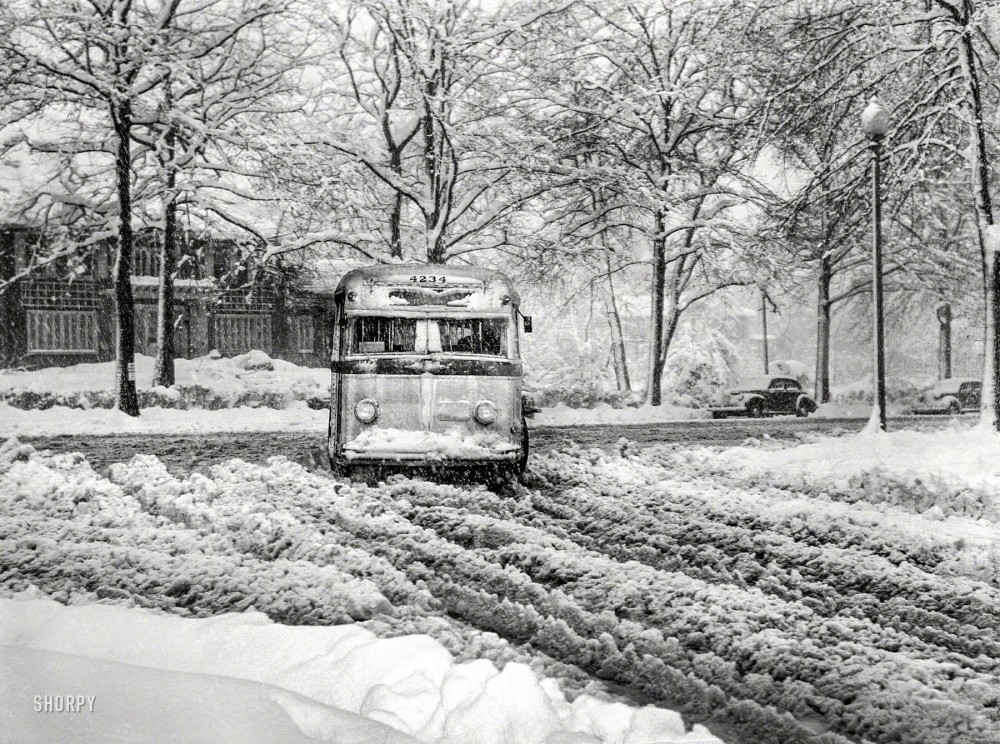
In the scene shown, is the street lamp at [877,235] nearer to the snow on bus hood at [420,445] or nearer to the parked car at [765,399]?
the snow on bus hood at [420,445]

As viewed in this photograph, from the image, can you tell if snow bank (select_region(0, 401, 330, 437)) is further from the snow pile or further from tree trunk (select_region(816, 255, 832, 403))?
tree trunk (select_region(816, 255, 832, 403))

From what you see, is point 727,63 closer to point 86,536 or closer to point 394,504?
point 394,504

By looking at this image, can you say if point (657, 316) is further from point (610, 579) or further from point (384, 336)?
point (610, 579)

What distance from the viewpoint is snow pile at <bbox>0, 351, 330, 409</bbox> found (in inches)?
806

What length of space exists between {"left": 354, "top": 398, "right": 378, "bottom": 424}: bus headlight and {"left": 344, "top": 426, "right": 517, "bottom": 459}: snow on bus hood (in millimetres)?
130

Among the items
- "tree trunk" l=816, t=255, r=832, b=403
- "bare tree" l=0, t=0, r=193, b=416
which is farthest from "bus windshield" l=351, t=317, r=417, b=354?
"tree trunk" l=816, t=255, r=832, b=403

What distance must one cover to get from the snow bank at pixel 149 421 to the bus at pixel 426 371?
25.1 feet

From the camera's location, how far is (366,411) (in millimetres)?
9570

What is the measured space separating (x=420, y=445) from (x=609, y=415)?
14.7 meters

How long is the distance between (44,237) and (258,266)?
664cm

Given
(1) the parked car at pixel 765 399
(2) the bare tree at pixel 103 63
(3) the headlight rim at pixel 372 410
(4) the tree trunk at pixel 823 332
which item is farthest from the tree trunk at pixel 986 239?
(4) the tree trunk at pixel 823 332

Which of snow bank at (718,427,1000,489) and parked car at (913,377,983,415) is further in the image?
parked car at (913,377,983,415)

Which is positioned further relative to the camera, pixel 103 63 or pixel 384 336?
pixel 103 63

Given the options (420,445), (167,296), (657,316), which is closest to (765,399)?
(657,316)
